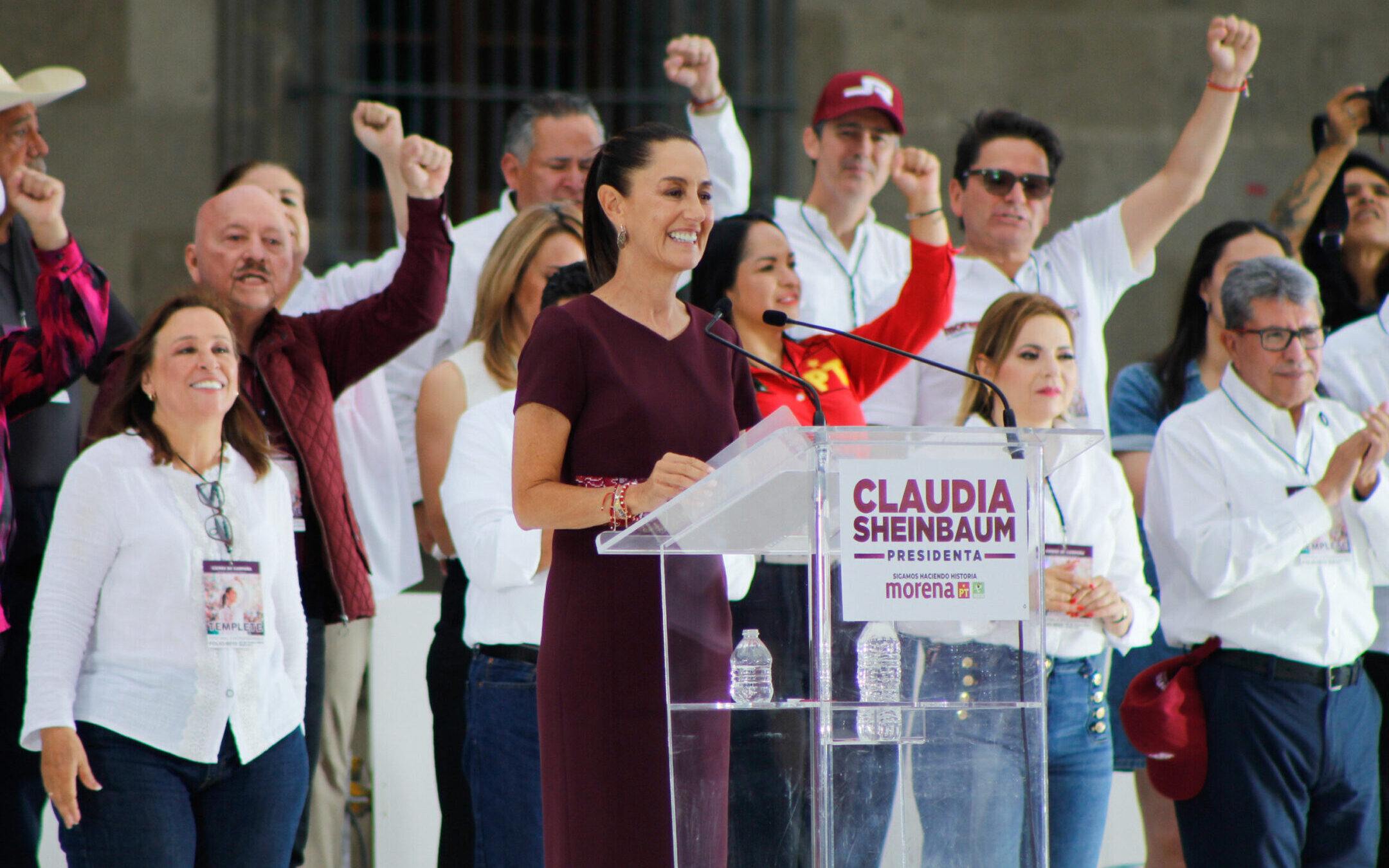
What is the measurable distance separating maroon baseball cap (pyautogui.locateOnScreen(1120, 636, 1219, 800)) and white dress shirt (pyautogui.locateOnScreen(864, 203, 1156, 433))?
62cm

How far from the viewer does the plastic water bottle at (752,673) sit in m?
1.97

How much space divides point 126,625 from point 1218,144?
9.62ft

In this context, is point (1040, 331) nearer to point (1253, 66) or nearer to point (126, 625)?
point (126, 625)

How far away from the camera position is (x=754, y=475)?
6.32ft

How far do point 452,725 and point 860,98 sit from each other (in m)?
1.97

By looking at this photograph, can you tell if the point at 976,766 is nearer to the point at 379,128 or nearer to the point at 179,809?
the point at 179,809

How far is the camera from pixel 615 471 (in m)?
2.17

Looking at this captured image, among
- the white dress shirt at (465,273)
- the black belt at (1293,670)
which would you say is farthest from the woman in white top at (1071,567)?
the white dress shirt at (465,273)

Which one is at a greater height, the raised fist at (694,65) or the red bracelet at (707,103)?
the raised fist at (694,65)

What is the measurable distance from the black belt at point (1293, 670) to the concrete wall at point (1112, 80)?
354cm

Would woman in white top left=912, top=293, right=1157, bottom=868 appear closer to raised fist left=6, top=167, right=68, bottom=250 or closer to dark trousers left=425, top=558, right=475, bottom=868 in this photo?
dark trousers left=425, top=558, right=475, bottom=868

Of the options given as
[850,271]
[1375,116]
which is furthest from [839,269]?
[1375,116]

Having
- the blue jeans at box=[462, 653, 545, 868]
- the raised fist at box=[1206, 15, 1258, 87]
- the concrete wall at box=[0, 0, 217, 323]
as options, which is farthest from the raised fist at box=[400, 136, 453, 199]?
the concrete wall at box=[0, 0, 217, 323]

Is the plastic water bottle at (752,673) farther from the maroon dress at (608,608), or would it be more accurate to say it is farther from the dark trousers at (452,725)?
the dark trousers at (452,725)
